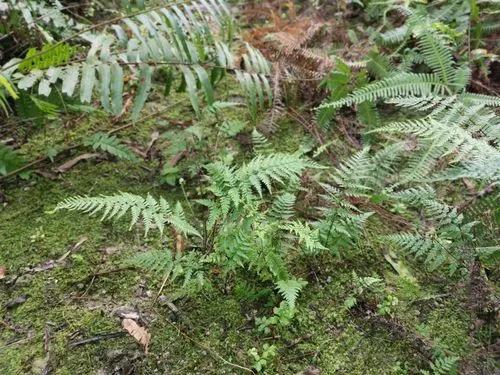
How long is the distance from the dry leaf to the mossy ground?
1.0 inches

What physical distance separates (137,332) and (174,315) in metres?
0.19

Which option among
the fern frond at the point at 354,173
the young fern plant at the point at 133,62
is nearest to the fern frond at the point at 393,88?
the fern frond at the point at 354,173

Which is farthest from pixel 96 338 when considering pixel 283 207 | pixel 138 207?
pixel 283 207

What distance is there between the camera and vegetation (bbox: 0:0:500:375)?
2.05m

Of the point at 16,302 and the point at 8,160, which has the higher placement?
the point at 8,160

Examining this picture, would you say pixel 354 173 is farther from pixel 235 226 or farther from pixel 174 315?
pixel 174 315

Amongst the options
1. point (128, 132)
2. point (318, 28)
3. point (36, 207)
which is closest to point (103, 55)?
point (128, 132)

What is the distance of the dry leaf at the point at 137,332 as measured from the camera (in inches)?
80.3

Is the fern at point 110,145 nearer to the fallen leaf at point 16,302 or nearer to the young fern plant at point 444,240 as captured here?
the fallen leaf at point 16,302

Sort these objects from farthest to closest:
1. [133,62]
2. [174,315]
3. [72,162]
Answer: [72,162]
[133,62]
[174,315]

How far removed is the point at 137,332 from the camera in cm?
207

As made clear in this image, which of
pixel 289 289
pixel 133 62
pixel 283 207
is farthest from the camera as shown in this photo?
pixel 133 62

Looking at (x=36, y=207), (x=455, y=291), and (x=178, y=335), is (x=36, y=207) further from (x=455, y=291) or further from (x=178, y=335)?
(x=455, y=291)

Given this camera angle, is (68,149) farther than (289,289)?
Yes
